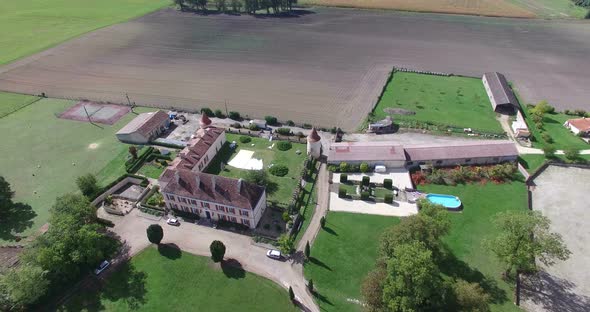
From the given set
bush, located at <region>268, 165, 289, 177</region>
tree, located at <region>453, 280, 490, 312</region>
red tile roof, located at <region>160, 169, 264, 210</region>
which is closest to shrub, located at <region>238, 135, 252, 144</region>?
bush, located at <region>268, 165, 289, 177</region>

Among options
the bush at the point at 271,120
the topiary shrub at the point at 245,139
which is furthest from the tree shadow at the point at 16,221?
the bush at the point at 271,120

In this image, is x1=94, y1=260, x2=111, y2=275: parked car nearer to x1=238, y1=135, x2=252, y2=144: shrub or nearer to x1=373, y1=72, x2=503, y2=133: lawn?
x1=238, y1=135, x2=252, y2=144: shrub

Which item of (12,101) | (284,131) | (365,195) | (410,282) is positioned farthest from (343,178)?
(12,101)

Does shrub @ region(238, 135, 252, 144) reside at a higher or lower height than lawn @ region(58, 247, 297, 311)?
higher

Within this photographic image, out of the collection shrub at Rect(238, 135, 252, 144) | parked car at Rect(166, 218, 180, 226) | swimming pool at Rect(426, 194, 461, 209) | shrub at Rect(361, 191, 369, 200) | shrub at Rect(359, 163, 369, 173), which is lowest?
swimming pool at Rect(426, 194, 461, 209)

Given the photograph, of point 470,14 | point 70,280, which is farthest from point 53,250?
point 470,14

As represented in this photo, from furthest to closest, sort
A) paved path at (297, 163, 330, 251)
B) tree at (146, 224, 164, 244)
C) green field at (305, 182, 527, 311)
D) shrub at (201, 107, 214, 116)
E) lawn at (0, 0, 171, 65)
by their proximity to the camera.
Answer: lawn at (0, 0, 171, 65)
shrub at (201, 107, 214, 116)
paved path at (297, 163, 330, 251)
tree at (146, 224, 164, 244)
green field at (305, 182, 527, 311)

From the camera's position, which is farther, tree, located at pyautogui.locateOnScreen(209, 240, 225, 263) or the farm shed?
the farm shed
